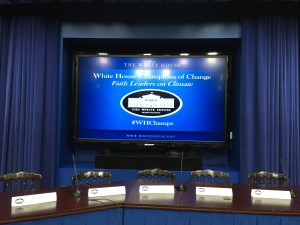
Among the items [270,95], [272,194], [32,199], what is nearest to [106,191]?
[32,199]

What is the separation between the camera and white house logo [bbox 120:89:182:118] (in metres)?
3.93

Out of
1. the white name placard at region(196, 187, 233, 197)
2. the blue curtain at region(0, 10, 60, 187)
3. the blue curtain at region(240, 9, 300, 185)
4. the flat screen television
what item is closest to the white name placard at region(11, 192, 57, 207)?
the white name placard at region(196, 187, 233, 197)

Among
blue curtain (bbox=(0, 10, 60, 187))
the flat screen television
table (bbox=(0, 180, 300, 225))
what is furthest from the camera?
the flat screen television

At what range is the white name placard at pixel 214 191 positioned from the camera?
202 centimetres

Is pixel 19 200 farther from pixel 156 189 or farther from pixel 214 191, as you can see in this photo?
pixel 214 191

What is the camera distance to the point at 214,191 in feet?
6.72

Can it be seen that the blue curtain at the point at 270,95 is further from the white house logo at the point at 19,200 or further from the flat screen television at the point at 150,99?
the white house logo at the point at 19,200

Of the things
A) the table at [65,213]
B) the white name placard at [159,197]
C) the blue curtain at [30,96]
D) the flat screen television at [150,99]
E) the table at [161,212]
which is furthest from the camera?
the flat screen television at [150,99]

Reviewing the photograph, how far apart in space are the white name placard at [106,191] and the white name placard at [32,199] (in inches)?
10.5

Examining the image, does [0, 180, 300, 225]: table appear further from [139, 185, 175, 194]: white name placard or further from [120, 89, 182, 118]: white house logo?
[120, 89, 182, 118]: white house logo

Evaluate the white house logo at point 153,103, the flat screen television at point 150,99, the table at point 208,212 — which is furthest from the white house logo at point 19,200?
the white house logo at point 153,103

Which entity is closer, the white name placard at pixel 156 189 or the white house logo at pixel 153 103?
the white name placard at pixel 156 189

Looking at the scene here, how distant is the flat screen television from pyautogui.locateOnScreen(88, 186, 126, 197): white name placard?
1.87m

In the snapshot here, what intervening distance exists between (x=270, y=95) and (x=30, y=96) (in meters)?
3.31
